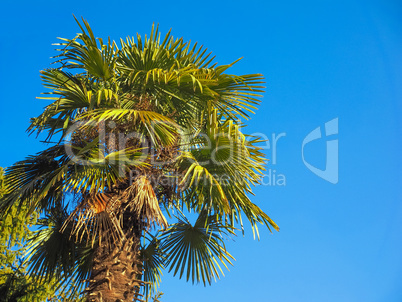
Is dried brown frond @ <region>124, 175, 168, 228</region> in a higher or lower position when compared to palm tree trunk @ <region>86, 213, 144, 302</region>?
higher

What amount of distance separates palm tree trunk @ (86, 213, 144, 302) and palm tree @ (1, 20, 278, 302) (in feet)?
0.05

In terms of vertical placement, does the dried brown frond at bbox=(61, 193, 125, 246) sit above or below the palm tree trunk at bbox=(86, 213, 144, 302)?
above

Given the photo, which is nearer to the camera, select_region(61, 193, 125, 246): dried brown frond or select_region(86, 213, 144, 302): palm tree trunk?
select_region(86, 213, 144, 302): palm tree trunk

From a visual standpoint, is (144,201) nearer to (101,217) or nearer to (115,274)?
(101,217)

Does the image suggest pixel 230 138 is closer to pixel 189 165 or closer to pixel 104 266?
pixel 189 165

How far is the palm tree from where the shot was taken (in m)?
6.29

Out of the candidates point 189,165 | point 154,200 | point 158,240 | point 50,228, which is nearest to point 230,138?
point 189,165

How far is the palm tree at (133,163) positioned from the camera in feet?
20.6

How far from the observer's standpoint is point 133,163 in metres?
6.48

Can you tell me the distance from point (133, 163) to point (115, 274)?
1.60m

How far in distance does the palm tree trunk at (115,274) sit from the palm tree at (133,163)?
0.01 metres

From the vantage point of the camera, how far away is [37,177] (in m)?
7.25

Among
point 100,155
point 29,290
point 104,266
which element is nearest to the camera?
point 104,266

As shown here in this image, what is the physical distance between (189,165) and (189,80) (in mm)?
1388
